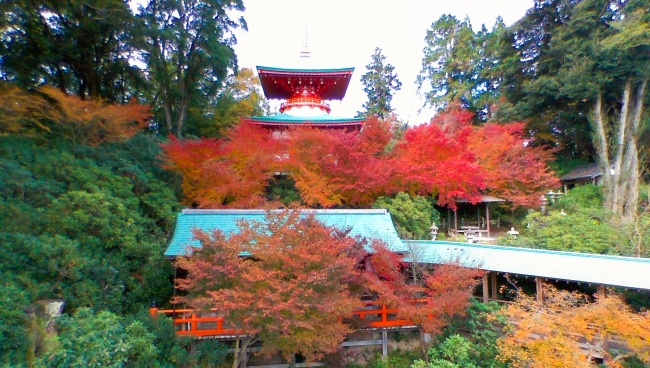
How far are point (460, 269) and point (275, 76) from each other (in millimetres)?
13403

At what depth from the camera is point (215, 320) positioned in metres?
7.57

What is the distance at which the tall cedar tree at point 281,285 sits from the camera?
6.29m

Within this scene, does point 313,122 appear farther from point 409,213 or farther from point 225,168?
point 409,213

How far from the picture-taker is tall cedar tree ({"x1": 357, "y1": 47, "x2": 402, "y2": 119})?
32.4 m

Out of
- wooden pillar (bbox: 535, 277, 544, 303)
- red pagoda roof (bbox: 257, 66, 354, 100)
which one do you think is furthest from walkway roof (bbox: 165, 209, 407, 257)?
red pagoda roof (bbox: 257, 66, 354, 100)

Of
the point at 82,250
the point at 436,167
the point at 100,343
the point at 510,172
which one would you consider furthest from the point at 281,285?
the point at 510,172

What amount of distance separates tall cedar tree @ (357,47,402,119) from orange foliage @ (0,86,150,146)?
23.2m

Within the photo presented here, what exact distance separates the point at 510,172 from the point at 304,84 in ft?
35.6

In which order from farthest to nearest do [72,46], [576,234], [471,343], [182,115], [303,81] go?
[182,115] < [303,81] < [72,46] < [576,234] < [471,343]

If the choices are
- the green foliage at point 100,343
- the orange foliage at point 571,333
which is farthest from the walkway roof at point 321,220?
the orange foliage at point 571,333

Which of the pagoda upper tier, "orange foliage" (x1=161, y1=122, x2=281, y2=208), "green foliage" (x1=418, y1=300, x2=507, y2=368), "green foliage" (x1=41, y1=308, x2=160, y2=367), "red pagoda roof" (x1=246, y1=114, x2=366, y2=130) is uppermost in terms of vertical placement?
the pagoda upper tier

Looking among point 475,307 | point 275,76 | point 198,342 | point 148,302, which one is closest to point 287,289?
point 198,342

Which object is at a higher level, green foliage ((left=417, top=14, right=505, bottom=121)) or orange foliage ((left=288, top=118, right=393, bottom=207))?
green foliage ((left=417, top=14, right=505, bottom=121))

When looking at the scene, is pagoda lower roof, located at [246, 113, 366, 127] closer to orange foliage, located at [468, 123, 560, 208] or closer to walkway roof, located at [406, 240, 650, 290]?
orange foliage, located at [468, 123, 560, 208]
